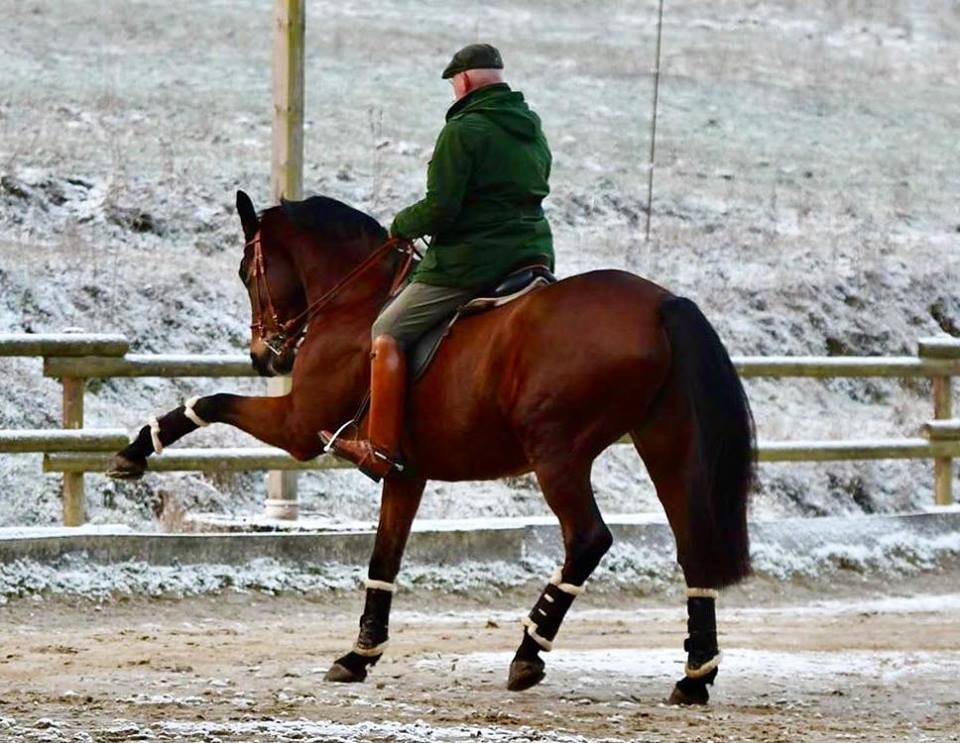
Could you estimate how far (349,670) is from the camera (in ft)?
27.2

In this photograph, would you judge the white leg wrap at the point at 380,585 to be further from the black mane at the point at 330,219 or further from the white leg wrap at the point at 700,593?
the black mane at the point at 330,219

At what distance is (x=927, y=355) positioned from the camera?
44.1 ft

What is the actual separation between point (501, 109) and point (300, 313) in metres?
1.47

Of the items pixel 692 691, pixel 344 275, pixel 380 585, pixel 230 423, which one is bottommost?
pixel 692 691

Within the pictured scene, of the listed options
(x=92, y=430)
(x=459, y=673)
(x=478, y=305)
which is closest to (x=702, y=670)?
(x=459, y=673)

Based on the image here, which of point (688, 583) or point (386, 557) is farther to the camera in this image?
point (386, 557)

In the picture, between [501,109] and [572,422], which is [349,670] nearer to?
[572,422]

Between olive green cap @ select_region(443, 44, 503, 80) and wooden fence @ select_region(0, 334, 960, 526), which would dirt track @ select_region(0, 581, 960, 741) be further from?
olive green cap @ select_region(443, 44, 503, 80)

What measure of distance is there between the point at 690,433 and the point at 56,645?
11.9 feet

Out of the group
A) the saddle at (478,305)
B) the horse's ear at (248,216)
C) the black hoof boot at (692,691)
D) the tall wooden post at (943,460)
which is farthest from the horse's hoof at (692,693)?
the tall wooden post at (943,460)

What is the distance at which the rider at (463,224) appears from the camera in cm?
819

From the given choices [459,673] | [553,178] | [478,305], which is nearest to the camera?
[478,305]

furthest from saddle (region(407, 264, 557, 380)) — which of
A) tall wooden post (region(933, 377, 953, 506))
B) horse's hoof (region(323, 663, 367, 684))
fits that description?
tall wooden post (region(933, 377, 953, 506))

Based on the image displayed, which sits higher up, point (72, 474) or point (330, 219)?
point (330, 219)
